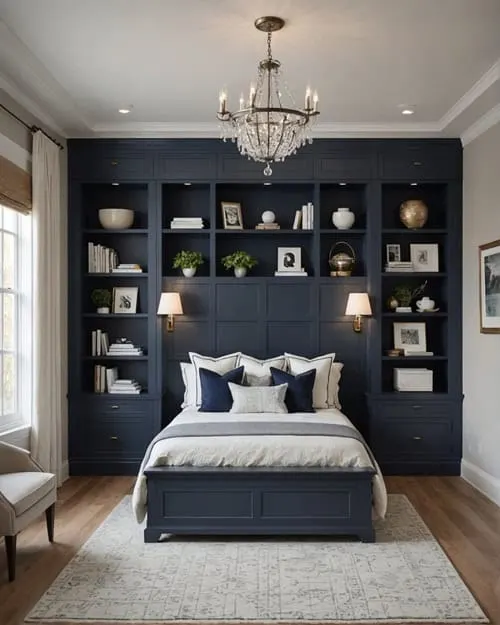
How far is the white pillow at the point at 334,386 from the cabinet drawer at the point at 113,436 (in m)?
1.68

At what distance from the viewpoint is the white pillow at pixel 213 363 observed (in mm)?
6062

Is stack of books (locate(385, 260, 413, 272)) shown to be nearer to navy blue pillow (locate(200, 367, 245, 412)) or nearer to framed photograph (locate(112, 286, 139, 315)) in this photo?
navy blue pillow (locate(200, 367, 245, 412))

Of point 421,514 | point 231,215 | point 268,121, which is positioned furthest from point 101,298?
point 421,514

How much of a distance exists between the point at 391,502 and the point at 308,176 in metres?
3.00

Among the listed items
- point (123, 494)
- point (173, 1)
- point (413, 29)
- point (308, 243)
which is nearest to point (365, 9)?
point (413, 29)

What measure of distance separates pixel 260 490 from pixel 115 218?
3.15 m

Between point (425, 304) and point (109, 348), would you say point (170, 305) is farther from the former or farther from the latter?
point (425, 304)

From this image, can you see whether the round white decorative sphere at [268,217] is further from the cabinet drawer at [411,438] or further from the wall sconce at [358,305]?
the cabinet drawer at [411,438]

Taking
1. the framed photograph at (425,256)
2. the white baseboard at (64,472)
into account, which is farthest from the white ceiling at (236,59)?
the white baseboard at (64,472)

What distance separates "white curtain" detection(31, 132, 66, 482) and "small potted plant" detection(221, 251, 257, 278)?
154 cm

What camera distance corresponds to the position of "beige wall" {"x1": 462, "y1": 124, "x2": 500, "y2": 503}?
547 centimetres

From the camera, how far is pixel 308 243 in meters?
6.70

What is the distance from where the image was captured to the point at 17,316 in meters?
5.41

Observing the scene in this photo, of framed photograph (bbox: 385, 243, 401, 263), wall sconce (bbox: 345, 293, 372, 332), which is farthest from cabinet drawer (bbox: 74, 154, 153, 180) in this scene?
framed photograph (bbox: 385, 243, 401, 263)
